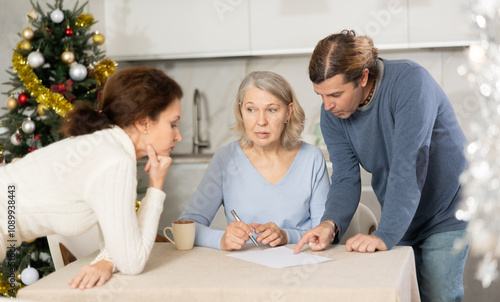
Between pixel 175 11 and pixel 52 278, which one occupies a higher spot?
pixel 175 11

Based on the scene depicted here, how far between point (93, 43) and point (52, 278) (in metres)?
1.99

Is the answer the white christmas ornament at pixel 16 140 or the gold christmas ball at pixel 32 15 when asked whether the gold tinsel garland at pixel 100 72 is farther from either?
the white christmas ornament at pixel 16 140

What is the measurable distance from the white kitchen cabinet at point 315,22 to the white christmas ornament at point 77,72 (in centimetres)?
108

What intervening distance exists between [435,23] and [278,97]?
5.54 feet

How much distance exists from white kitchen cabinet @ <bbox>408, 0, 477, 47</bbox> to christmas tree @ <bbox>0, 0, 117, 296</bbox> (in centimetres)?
186

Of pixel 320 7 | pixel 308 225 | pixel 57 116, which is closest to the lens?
Answer: pixel 308 225

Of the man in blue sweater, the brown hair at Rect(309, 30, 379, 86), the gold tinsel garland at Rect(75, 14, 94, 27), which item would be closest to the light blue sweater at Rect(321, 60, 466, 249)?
the man in blue sweater

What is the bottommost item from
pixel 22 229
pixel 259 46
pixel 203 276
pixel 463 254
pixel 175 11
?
pixel 463 254

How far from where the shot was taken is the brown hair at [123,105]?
1.50 m

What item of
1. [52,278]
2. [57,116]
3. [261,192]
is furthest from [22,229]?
[57,116]

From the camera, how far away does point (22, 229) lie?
1.37 metres

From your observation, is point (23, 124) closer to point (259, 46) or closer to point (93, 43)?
point (93, 43)

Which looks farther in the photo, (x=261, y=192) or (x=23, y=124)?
(x=23, y=124)

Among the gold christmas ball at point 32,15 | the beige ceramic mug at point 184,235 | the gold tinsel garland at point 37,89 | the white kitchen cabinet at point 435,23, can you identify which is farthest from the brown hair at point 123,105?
the white kitchen cabinet at point 435,23
